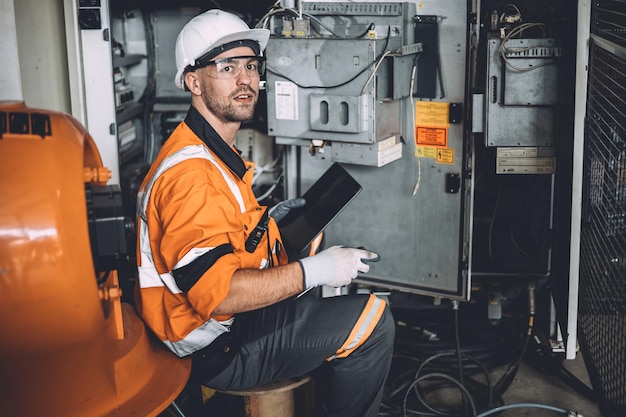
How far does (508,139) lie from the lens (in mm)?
2982

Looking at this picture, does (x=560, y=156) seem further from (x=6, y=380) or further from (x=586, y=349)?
(x=6, y=380)

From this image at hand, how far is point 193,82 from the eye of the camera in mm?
2568

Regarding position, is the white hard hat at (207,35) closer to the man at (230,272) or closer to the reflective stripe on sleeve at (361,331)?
the man at (230,272)

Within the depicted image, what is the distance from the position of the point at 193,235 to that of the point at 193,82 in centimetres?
70

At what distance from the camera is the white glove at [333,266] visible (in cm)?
236

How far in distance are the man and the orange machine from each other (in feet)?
0.95

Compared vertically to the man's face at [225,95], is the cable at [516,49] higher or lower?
higher

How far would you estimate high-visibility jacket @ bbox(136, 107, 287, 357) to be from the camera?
2.09m

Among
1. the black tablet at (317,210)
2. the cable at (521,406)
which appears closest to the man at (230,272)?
the black tablet at (317,210)

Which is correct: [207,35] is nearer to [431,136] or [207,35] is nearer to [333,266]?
[333,266]

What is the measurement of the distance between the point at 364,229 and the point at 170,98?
4.41 feet

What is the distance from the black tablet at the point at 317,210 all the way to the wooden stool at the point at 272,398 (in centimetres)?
51

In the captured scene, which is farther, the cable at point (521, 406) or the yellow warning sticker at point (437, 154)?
the yellow warning sticker at point (437, 154)

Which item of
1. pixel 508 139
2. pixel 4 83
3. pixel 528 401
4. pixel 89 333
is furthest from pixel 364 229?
pixel 89 333
